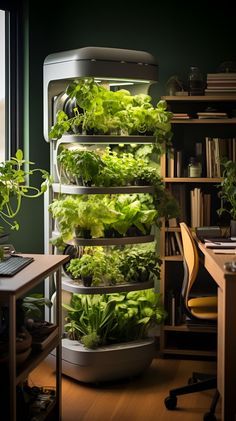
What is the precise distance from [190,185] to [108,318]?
133cm

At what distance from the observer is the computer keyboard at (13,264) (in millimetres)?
3425

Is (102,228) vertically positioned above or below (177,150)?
below

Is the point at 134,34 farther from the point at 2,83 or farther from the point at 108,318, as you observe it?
the point at 108,318

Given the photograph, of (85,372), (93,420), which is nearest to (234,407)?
(93,420)

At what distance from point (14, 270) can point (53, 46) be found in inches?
98.7

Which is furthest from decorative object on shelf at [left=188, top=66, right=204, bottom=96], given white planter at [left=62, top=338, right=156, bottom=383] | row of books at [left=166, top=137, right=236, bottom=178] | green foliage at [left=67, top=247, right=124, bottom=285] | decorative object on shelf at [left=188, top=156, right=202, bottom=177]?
white planter at [left=62, top=338, right=156, bottom=383]

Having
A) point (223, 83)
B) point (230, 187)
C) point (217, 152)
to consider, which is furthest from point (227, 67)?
point (230, 187)

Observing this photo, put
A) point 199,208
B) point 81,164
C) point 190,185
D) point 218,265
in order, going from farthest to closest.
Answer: point 190,185 → point 199,208 → point 81,164 → point 218,265

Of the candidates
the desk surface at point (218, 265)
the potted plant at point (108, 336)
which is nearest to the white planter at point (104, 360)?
the potted plant at point (108, 336)

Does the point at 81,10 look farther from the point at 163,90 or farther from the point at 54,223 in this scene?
the point at 54,223

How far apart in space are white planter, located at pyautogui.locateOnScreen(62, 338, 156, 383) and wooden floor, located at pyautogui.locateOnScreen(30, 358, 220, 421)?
8 centimetres

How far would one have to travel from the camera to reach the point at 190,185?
5465 millimetres

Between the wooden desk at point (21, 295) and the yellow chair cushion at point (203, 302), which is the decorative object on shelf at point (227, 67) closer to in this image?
the yellow chair cushion at point (203, 302)

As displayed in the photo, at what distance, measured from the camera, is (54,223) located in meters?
4.87
